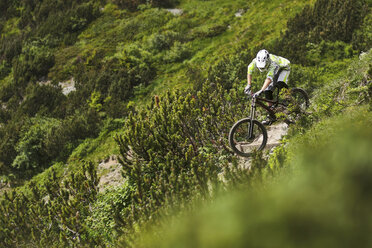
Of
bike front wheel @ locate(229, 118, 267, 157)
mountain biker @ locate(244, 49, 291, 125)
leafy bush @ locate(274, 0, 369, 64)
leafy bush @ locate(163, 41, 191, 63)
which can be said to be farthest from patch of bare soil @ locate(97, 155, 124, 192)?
leafy bush @ locate(274, 0, 369, 64)

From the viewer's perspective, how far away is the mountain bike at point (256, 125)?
208 inches

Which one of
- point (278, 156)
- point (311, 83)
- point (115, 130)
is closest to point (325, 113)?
point (278, 156)

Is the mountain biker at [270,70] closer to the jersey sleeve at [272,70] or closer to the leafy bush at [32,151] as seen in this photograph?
the jersey sleeve at [272,70]

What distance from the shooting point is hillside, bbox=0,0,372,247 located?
413 centimetres

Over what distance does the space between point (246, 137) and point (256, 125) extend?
30cm

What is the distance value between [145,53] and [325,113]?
11.4m

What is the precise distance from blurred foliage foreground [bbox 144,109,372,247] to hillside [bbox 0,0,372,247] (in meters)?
0.03

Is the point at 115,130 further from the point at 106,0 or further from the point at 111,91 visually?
the point at 106,0

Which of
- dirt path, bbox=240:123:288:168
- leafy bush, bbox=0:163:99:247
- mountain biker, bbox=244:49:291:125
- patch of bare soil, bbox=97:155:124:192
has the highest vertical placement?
mountain biker, bbox=244:49:291:125

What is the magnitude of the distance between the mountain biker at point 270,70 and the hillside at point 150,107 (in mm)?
865

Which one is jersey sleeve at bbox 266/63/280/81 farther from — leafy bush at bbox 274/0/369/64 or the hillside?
leafy bush at bbox 274/0/369/64

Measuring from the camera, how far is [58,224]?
6.42 m

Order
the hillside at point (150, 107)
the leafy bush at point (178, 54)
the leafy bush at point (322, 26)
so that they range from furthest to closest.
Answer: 1. the leafy bush at point (178, 54)
2. the leafy bush at point (322, 26)
3. the hillside at point (150, 107)

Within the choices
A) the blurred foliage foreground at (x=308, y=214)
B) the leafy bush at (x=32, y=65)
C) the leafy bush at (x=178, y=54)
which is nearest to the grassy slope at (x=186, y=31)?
the leafy bush at (x=178, y=54)
